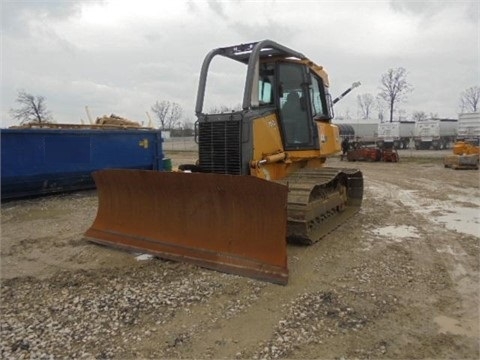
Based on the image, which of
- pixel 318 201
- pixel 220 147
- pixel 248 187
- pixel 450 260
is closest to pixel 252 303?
pixel 248 187

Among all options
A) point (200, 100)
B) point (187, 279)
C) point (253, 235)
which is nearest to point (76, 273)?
point (187, 279)

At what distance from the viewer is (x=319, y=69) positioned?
7230 mm

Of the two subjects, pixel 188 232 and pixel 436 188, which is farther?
pixel 436 188

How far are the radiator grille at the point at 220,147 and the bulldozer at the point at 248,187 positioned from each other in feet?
0.05

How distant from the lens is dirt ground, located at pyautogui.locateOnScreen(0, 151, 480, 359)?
3088 mm

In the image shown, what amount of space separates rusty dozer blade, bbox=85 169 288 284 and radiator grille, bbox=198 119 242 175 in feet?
2.72

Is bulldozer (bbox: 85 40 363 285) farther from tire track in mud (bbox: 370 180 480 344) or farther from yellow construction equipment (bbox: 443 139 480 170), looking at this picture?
yellow construction equipment (bbox: 443 139 480 170)

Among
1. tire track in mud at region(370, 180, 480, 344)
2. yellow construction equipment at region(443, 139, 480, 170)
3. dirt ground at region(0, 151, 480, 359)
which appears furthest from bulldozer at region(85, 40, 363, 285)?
yellow construction equipment at region(443, 139, 480, 170)

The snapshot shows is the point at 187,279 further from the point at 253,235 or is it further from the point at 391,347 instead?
the point at 391,347

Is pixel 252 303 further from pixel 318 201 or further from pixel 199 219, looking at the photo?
pixel 318 201

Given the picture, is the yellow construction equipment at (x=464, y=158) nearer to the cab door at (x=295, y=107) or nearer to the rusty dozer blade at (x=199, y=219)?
the cab door at (x=295, y=107)

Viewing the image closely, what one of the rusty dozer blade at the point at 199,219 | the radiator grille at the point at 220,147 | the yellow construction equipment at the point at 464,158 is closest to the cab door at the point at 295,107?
the radiator grille at the point at 220,147

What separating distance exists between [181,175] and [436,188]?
9.60 m

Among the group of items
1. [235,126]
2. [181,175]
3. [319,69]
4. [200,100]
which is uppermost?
[319,69]
